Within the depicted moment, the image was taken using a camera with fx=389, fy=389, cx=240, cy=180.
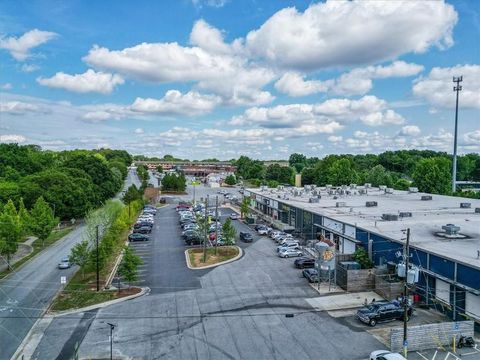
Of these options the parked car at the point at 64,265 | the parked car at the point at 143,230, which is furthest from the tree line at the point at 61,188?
the parked car at the point at 64,265

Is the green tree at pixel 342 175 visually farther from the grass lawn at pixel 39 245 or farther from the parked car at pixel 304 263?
the parked car at pixel 304 263

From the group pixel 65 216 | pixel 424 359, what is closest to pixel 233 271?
pixel 424 359

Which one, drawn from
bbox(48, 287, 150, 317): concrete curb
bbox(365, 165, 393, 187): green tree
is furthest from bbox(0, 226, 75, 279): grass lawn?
bbox(365, 165, 393, 187): green tree

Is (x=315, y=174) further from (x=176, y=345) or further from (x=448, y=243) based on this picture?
(x=176, y=345)

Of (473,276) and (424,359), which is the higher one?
(473,276)

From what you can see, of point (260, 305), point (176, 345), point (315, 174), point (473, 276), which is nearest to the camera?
point (176, 345)

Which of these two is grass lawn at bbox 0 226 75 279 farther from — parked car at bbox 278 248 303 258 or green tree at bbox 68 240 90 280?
parked car at bbox 278 248 303 258
